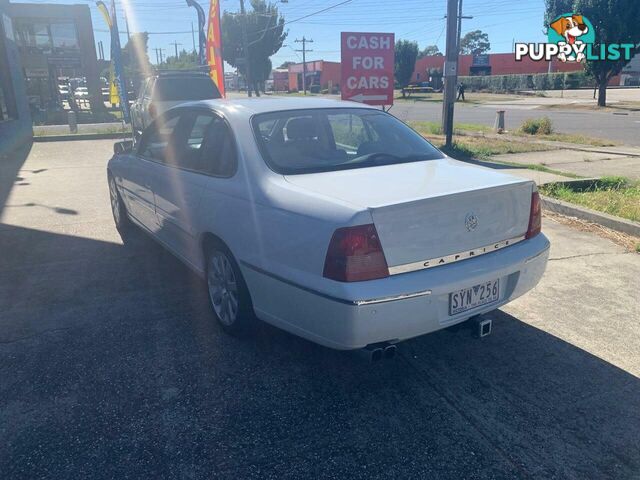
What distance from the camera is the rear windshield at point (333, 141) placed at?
3.54 meters

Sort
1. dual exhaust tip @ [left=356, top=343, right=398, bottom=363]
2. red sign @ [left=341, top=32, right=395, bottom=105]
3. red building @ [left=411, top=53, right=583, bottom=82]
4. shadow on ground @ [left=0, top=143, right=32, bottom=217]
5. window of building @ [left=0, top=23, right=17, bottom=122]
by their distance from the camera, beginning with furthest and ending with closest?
red building @ [left=411, top=53, right=583, bottom=82], window of building @ [left=0, top=23, right=17, bottom=122], red sign @ [left=341, top=32, right=395, bottom=105], shadow on ground @ [left=0, top=143, right=32, bottom=217], dual exhaust tip @ [left=356, top=343, right=398, bottom=363]

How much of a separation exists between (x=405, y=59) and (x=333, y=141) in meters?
62.3

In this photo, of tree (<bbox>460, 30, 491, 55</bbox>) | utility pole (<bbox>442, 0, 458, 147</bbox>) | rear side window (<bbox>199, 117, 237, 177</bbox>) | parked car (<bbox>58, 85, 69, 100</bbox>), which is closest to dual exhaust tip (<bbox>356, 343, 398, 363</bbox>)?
rear side window (<bbox>199, 117, 237, 177</bbox>)

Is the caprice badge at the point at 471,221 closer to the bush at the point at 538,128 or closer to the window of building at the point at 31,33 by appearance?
the bush at the point at 538,128

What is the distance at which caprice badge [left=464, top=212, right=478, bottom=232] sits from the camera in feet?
9.88

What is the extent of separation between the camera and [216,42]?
17516 mm

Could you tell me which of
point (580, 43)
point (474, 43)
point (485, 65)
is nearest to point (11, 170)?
point (580, 43)

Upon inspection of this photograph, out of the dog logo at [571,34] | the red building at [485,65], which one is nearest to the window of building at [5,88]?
the dog logo at [571,34]

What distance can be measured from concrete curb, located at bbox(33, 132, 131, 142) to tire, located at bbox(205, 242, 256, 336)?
1475 centimetres

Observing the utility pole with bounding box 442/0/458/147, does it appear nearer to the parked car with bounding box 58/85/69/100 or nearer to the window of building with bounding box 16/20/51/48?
the window of building with bounding box 16/20/51/48

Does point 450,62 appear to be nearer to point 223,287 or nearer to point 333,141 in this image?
point 333,141

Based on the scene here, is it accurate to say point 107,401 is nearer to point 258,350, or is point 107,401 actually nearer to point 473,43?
point 258,350

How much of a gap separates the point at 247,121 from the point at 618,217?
15.9 ft

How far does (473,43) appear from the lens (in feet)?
445
